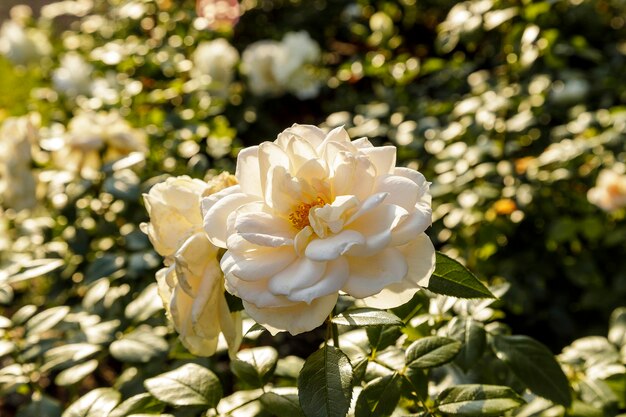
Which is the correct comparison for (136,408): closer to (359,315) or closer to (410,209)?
(359,315)

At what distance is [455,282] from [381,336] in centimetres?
17

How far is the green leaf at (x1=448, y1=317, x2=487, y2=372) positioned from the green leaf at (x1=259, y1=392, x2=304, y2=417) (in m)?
0.22

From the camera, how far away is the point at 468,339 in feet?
3.10

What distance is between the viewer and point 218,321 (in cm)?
78

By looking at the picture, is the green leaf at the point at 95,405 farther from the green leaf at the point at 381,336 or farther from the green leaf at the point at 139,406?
the green leaf at the point at 381,336

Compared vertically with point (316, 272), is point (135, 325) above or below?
below

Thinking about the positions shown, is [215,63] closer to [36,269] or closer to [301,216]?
[36,269]

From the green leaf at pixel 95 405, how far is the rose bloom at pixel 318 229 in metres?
0.37

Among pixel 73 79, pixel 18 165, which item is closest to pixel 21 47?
pixel 73 79

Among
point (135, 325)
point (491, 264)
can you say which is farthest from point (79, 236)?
point (491, 264)

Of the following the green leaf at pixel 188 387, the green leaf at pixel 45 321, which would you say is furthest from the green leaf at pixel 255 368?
the green leaf at pixel 45 321

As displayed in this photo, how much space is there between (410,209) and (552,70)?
68.4 inches

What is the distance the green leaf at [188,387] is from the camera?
901mm

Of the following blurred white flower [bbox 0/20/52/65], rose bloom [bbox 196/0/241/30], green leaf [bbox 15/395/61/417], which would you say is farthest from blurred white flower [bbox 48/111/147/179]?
blurred white flower [bbox 0/20/52/65]
